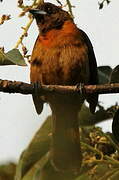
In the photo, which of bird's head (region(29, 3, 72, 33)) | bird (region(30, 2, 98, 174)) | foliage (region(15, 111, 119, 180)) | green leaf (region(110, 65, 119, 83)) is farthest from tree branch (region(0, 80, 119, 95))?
bird's head (region(29, 3, 72, 33))

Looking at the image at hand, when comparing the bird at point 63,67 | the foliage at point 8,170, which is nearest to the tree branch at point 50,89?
the bird at point 63,67

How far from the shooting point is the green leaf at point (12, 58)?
1.98 m

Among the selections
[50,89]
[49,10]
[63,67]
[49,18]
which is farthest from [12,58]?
[49,10]

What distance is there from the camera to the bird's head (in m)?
3.68

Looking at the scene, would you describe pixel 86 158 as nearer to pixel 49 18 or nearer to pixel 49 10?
pixel 49 18

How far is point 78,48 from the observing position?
3.47 meters

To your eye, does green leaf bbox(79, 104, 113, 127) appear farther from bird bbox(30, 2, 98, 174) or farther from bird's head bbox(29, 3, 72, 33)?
bird's head bbox(29, 3, 72, 33)

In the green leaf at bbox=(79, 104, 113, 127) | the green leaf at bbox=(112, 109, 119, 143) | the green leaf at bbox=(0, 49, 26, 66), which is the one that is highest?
the green leaf at bbox=(0, 49, 26, 66)

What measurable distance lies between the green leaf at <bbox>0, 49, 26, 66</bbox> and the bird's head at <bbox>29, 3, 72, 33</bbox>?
1.56 metres

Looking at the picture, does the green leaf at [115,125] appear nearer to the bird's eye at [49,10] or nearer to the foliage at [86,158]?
the foliage at [86,158]

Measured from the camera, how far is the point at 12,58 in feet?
6.56

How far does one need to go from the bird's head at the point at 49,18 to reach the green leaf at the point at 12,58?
156cm

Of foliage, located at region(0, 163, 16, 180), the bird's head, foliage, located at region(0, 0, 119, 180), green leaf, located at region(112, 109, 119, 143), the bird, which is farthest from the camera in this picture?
the bird's head

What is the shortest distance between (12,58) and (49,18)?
186 cm
